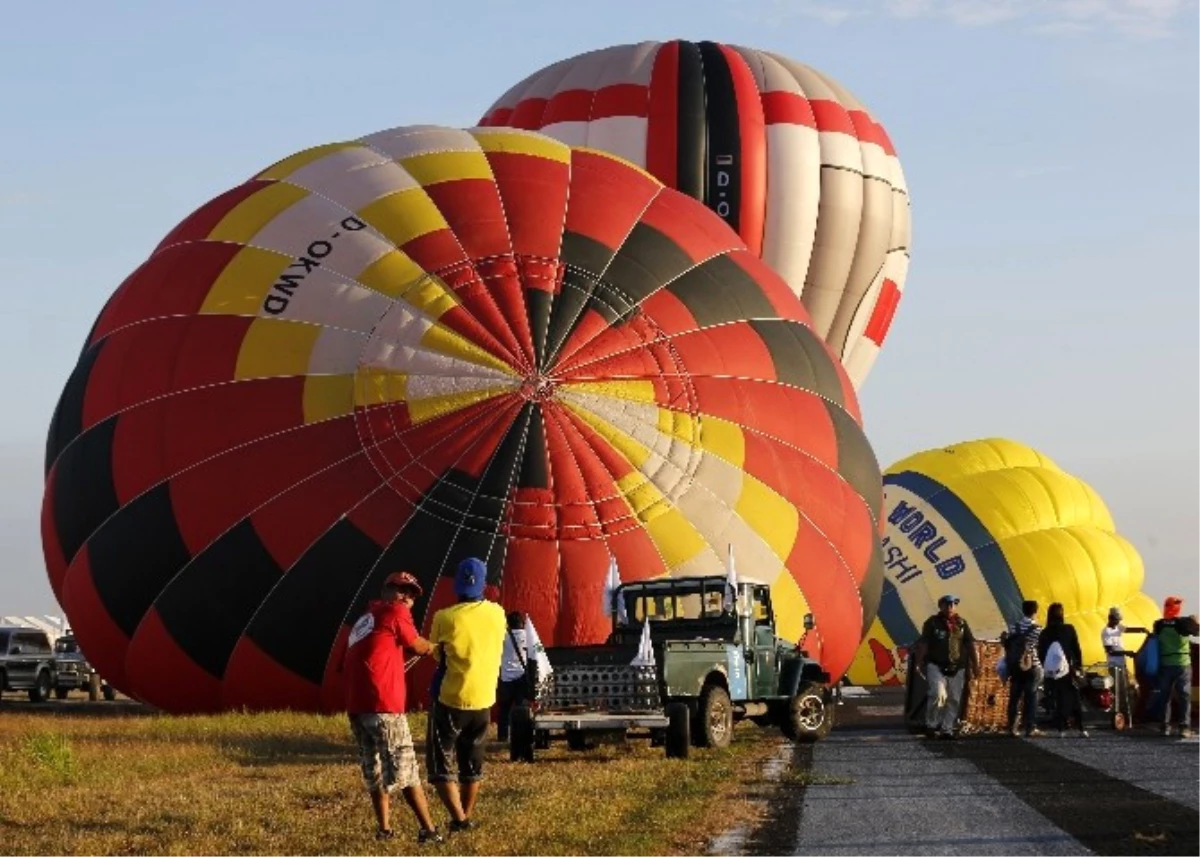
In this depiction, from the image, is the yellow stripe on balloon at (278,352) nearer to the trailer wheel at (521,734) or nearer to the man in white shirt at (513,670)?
the man in white shirt at (513,670)

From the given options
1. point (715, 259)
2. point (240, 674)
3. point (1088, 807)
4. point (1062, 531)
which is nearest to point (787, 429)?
point (715, 259)

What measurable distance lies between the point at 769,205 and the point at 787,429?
11.2 metres

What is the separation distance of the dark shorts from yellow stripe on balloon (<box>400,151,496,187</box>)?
1449cm

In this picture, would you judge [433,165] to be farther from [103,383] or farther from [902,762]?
[902,762]

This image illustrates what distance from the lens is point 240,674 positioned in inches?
960

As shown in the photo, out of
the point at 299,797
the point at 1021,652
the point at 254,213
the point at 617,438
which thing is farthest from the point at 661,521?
the point at 299,797

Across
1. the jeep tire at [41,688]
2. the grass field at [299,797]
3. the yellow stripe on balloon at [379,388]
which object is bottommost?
the grass field at [299,797]

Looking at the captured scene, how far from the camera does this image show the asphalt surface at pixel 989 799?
11719 mm

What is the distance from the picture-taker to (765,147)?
36.8m

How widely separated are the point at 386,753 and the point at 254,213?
15.3 meters

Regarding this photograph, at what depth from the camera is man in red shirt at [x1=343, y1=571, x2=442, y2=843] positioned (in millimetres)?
12258

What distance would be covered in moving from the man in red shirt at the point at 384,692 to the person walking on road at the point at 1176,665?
1267 centimetres

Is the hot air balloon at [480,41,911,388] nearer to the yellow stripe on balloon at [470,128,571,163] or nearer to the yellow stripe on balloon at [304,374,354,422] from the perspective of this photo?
the yellow stripe on balloon at [470,128,571,163]

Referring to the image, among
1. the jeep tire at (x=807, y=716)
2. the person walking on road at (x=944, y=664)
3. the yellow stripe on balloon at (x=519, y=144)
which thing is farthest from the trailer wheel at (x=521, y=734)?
the yellow stripe on balloon at (x=519, y=144)
